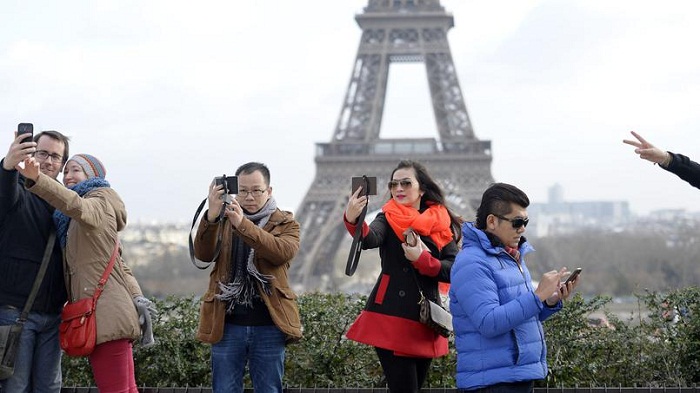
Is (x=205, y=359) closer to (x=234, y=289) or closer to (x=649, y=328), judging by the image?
(x=234, y=289)

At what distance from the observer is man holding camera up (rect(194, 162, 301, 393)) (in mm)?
5141

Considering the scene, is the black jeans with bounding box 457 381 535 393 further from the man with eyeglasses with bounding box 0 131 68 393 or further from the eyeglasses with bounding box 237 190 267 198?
the man with eyeglasses with bounding box 0 131 68 393

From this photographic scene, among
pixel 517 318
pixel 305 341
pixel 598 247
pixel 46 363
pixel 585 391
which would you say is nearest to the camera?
pixel 517 318

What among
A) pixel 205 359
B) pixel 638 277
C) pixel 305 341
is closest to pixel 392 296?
pixel 305 341

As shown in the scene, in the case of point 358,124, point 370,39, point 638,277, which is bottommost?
point 638,277

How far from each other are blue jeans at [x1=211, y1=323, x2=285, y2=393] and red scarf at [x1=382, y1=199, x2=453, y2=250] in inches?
37.4

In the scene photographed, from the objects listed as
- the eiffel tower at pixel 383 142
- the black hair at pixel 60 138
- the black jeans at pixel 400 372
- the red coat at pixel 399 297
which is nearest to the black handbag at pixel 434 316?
the red coat at pixel 399 297

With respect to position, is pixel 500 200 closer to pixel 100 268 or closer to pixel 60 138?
pixel 100 268

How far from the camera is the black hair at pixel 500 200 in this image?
4332 millimetres

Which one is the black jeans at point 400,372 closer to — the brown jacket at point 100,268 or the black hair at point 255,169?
the black hair at point 255,169

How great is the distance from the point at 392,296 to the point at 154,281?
45164 mm

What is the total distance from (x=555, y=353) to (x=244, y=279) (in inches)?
99.6

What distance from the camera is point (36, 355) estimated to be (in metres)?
4.95

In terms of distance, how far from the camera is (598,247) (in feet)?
154
